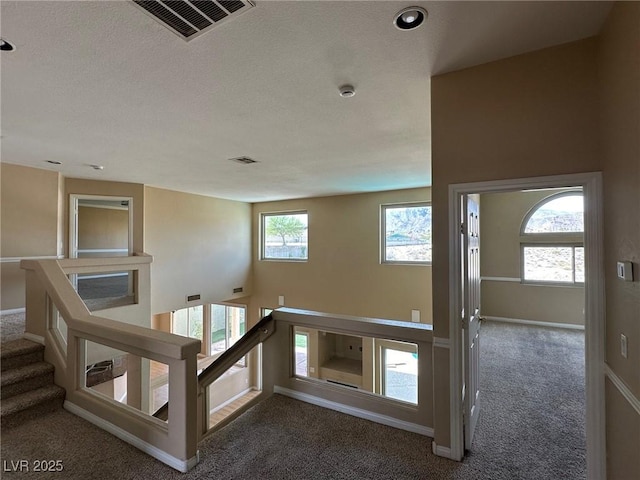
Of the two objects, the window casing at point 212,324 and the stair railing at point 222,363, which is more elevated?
the stair railing at point 222,363

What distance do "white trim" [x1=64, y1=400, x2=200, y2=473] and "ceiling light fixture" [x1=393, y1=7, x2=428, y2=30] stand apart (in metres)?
2.96

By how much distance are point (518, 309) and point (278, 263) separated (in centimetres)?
547

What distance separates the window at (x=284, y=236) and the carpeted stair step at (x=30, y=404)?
539 cm

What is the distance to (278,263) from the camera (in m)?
8.00

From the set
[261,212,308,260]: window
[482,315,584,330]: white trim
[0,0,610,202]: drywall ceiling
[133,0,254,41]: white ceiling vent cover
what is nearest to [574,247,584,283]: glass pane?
[482,315,584,330]: white trim

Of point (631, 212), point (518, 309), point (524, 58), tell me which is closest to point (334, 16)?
point (524, 58)

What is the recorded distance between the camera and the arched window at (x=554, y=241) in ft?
17.8

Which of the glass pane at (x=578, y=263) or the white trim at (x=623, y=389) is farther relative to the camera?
the glass pane at (x=578, y=263)

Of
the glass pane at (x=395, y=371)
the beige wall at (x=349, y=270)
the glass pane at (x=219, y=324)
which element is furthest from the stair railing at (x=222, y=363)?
the glass pane at (x=219, y=324)

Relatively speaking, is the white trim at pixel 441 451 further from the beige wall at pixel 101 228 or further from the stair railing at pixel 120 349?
the beige wall at pixel 101 228

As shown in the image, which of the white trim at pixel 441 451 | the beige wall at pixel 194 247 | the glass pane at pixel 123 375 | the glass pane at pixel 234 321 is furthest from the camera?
the glass pane at pixel 234 321

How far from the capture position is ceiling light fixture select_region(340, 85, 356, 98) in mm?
2182

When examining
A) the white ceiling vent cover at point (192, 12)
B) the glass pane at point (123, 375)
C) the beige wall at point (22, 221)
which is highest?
the white ceiling vent cover at point (192, 12)

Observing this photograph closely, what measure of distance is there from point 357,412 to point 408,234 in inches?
169
